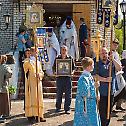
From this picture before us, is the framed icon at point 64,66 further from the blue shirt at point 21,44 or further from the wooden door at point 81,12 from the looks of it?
the wooden door at point 81,12

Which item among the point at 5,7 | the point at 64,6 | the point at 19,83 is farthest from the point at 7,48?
the point at 19,83

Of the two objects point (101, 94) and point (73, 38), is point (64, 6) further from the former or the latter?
point (101, 94)

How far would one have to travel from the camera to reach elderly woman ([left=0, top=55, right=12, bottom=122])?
36.4 feet

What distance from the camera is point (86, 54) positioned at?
17797mm

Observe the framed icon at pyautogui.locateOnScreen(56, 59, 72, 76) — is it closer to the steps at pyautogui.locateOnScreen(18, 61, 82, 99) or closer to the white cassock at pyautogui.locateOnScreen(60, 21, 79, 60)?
the steps at pyautogui.locateOnScreen(18, 61, 82, 99)

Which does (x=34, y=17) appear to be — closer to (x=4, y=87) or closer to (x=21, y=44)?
(x=4, y=87)

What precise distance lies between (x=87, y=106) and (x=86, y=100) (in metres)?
0.12

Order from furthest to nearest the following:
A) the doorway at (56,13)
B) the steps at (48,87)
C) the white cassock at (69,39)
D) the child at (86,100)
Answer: the doorway at (56,13)
the white cassock at (69,39)
the steps at (48,87)
the child at (86,100)

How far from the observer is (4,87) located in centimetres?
1127

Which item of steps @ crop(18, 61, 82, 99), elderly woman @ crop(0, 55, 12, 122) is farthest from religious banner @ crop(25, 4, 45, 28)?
steps @ crop(18, 61, 82, 99)

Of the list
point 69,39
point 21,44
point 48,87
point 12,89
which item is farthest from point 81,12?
point 12,89

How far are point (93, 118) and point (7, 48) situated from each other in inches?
459

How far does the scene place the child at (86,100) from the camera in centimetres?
880

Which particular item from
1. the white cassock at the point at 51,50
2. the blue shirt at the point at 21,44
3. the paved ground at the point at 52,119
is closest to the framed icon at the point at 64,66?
the paved ground at the point at 52,119
